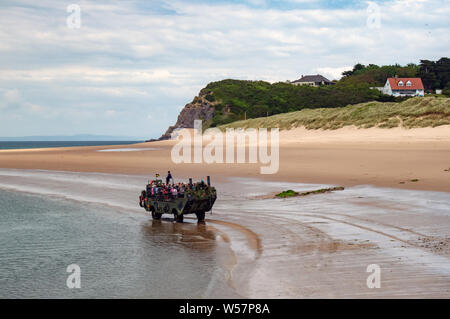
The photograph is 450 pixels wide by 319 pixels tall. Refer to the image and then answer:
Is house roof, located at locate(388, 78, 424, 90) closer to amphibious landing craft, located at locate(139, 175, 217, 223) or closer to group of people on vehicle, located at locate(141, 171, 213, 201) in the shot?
group of people on vehicle, located at locate(141, 171, 213, 201)

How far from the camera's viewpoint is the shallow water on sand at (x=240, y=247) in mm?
11078

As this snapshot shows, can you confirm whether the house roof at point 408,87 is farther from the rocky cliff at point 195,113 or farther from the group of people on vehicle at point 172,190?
the group of people on vehicle at point 172,190

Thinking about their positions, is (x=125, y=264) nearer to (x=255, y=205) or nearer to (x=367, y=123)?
(x=255, y=205)

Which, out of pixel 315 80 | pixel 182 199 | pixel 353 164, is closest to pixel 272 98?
pixel 315 80

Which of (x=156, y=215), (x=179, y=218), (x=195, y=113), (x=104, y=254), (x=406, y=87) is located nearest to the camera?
(x=104, y=254)

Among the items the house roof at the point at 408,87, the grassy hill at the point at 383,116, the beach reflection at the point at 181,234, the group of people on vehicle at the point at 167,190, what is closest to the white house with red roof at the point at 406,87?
the house roof at the point at 408,87

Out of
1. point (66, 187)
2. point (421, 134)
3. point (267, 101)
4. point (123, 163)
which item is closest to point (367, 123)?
point (421, 134)

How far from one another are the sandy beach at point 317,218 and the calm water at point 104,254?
1.16 ft

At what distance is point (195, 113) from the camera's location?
131 metres

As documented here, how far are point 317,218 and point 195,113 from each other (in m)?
114

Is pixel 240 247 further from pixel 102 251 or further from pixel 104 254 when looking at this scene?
pixel 102 251
